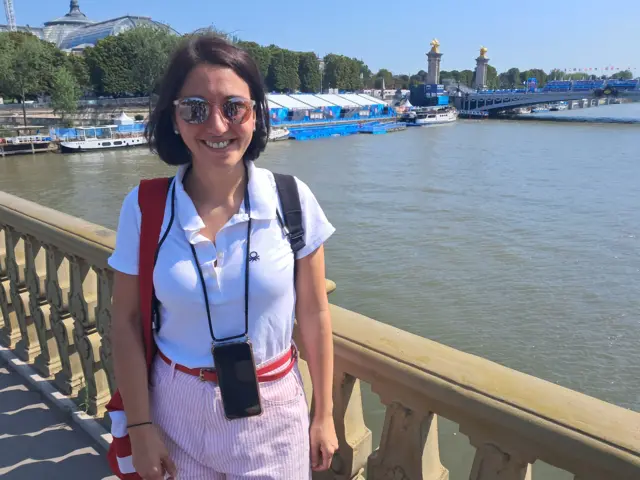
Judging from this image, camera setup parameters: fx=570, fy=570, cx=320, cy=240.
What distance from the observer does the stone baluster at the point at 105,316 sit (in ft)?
6.93

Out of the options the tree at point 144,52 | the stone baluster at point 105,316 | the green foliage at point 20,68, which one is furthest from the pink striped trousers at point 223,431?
the tree at point 144,52

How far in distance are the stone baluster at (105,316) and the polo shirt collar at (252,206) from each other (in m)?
0.92

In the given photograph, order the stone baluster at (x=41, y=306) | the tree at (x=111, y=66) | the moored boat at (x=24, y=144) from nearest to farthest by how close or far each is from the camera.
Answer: the stone baluster at (x=41, y=306)
the moored boat at (x=24, y=144)
the tree at (x=111, y=66)

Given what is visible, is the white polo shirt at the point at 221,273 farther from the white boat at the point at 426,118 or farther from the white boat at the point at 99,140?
the white boat at the point at 426,118

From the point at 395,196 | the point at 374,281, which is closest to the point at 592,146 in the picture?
the point at 395,196

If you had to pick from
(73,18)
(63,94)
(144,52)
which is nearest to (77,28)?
(73,18)

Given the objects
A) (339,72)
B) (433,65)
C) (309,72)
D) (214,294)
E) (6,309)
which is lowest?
(6,309)

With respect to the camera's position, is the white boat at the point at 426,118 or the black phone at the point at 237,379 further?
the white boat at the point at 426,118

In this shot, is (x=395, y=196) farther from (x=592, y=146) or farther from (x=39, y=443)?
(x=592, y=146)

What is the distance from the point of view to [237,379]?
1.25m

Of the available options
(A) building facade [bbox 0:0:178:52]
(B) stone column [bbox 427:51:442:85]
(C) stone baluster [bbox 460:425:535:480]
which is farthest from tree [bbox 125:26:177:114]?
(C) stone baluster [bbox 460:425:535:480]

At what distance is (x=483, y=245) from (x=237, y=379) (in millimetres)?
12663

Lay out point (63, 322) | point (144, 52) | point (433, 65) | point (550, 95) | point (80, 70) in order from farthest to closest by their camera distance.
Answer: point (433, 65)
point (550, 95)
point (80, 70)
point (144, 52)
point (63, 322)

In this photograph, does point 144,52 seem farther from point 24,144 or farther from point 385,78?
point 385,78
